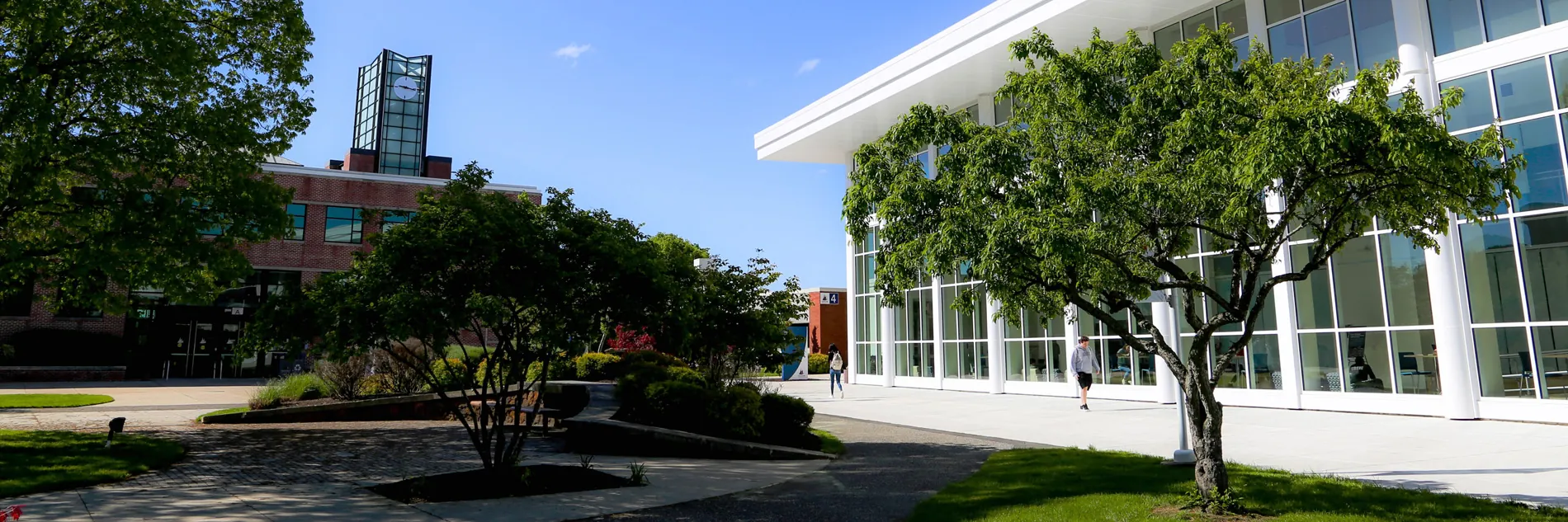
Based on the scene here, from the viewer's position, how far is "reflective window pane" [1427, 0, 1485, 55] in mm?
16250

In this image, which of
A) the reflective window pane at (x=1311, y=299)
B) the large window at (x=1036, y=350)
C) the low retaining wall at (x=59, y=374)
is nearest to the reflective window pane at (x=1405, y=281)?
the reflective window pane at (x=1311, y=299)

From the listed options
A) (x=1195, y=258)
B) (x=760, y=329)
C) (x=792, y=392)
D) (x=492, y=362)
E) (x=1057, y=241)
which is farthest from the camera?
(x=792, y=392)

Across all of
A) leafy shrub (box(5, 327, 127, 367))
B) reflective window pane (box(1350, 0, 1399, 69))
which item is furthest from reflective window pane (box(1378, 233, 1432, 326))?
leafy shrub (box(5, 327, 127, 367))

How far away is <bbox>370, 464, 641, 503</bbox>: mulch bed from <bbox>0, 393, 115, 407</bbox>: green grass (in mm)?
16042

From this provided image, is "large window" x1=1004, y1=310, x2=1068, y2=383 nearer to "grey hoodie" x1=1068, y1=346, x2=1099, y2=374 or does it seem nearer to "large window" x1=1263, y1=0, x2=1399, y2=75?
"grey hoodie" x1=1068, y1=346, x2=1099, y2=374

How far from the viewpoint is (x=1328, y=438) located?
13000 millimetres

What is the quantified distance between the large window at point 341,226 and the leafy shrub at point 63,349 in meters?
8.59

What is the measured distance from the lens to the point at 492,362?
9.30 metres

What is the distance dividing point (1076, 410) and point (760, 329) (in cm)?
904

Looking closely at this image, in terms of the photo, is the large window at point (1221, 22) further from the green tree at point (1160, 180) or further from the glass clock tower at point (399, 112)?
the glass clock tower at point (399, 112)

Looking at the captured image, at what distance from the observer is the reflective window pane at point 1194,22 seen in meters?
20.8

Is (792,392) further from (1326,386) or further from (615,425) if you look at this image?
(615,425)

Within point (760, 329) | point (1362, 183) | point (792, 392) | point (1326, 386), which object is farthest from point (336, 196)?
point (1362, 183)

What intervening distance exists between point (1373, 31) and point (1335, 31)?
2.39 ft
